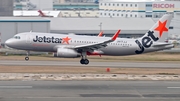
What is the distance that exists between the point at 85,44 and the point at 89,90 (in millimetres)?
21002

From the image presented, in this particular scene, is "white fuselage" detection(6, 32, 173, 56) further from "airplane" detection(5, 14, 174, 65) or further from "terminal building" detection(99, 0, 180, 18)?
"terminal building" detection(99, 0, 180, 18)

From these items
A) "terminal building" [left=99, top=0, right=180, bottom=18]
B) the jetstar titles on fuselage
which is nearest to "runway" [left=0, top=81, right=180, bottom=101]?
the jetstar titles on fuselage

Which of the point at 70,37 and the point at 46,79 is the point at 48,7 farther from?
the point at 46,79

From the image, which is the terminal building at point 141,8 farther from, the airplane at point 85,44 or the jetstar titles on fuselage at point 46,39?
the jetstar titles on fuselage at point 46,39

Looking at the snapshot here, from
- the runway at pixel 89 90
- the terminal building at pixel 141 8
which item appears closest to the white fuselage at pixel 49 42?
the runway at pixel 89 90

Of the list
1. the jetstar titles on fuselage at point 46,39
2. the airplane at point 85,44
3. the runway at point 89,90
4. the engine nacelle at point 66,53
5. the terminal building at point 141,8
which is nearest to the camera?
the runway at point 89,90

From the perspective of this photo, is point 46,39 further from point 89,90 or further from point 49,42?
point 89,90

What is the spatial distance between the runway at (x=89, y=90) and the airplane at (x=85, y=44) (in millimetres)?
15104

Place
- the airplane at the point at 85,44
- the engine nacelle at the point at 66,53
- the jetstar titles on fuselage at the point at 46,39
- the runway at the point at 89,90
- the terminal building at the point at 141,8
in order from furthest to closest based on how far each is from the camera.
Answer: the terminal building at the point at 141,8 < the jetstar titles on fuselage at the point at 46,39 < the airplane at the point at 85,44 < the engine nacelle at the point at 66,53 < the runway at the point at 89,90

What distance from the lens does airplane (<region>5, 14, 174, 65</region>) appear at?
45562mm

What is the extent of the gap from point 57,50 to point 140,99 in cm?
2266

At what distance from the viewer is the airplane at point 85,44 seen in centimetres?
4556

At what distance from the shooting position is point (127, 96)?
24.8m

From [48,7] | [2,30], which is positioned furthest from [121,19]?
[48,7]
